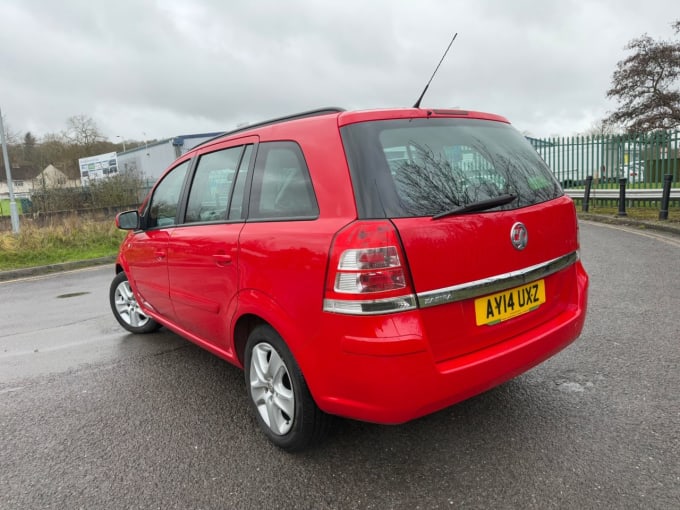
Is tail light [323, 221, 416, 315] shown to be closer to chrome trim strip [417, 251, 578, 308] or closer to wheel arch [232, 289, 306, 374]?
chrome trim strip [417, 251, 578, 308]

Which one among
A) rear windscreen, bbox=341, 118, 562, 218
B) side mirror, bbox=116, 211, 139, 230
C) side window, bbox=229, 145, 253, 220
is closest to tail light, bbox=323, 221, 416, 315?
rear windscreen, bbox=341, 118, 562, 218

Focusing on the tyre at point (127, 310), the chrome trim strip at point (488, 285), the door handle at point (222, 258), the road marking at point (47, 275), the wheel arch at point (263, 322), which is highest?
the door handle at point (222, 258)

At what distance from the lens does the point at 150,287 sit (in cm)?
412

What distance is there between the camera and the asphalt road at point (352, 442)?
7.56 ft

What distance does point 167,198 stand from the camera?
3.91 metres

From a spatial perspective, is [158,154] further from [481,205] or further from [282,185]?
[481,205]

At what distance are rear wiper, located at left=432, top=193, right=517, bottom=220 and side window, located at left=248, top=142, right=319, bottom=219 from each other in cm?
62

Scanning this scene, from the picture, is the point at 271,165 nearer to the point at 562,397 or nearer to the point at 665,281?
the point at 562,397

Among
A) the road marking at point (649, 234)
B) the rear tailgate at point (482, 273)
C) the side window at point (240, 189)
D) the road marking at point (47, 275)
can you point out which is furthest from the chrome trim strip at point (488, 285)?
the road marking at point (47, 275)

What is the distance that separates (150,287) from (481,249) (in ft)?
9.59

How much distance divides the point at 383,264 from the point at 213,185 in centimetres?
167

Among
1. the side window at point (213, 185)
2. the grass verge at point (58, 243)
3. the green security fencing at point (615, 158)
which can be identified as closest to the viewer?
the side window at point (213, 185)

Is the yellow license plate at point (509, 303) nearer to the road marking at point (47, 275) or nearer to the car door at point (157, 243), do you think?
the car door at point (157, 243)

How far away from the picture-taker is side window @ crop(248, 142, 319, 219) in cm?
247
